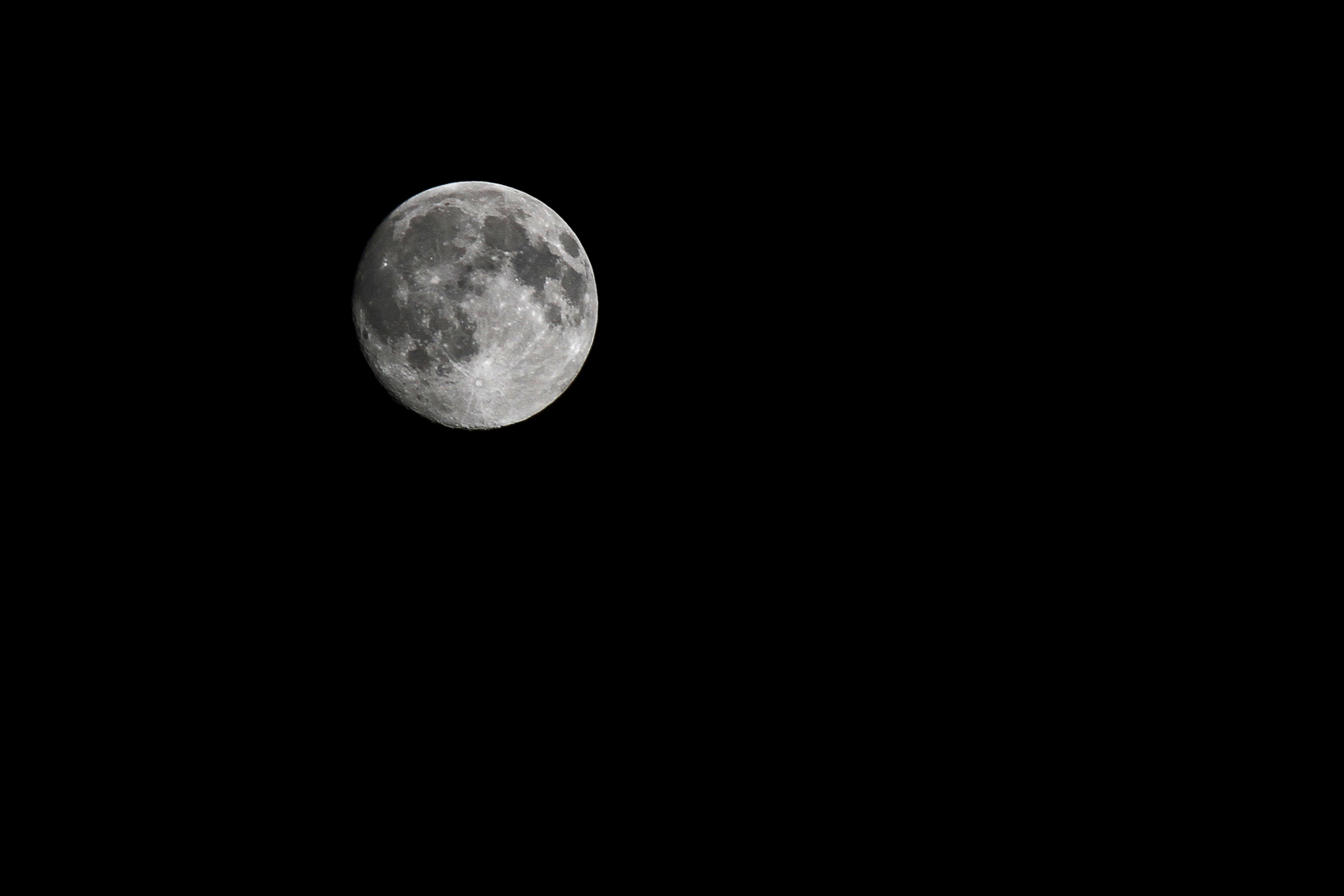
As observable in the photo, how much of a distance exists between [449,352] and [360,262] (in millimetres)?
828

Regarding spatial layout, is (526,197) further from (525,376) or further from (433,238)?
(525,376)

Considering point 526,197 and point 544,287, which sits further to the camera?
point 526,197

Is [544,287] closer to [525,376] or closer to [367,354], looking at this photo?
[525,376]

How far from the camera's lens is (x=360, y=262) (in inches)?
165

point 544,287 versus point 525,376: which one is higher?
point 544,287

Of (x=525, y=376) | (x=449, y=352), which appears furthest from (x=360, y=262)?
(x=525, y=376)

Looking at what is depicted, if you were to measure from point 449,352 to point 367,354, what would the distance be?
0.60m

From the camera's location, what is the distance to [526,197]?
14.0ft

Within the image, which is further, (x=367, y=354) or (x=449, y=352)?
(x=367, y=354)

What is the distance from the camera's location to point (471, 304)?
382 centimetres

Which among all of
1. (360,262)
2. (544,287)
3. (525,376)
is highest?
(360,262)

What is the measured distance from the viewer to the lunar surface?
3.85m

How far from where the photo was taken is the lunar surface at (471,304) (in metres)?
3.85

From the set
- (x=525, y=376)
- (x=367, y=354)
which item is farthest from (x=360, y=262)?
(x=525, y=376)
